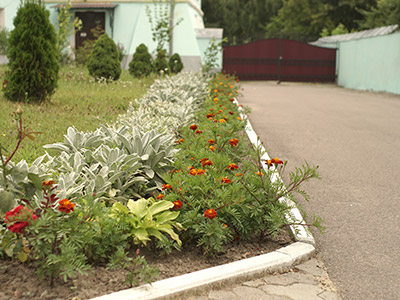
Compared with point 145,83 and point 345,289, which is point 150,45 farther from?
point 345,289

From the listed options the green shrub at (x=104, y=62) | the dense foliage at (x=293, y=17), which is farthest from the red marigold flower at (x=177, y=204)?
the dense foliage at (x=293, y=17)

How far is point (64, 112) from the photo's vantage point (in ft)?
30.0

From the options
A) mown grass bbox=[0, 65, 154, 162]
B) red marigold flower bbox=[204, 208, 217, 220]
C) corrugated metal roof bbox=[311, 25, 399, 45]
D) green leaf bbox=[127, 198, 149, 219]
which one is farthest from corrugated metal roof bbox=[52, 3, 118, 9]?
red marigold flower bbox=[204, 208, 217, 220]

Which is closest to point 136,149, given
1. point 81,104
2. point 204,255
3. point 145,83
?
point 204,255

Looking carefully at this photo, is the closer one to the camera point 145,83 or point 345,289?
point 345,289

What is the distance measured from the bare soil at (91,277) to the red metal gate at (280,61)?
986 inches

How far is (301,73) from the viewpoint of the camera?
94.3ft

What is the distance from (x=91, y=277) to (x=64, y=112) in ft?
20.8

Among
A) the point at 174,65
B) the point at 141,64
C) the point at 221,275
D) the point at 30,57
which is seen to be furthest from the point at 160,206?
the point at 174,65

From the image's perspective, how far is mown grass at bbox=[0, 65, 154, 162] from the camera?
6.54 m

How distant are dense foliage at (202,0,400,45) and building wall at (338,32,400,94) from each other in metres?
3.93

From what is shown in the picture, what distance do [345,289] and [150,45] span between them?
23.5m

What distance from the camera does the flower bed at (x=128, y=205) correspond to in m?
3.14

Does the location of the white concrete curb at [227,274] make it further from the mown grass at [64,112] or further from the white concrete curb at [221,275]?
the mown grass at [64,112]
